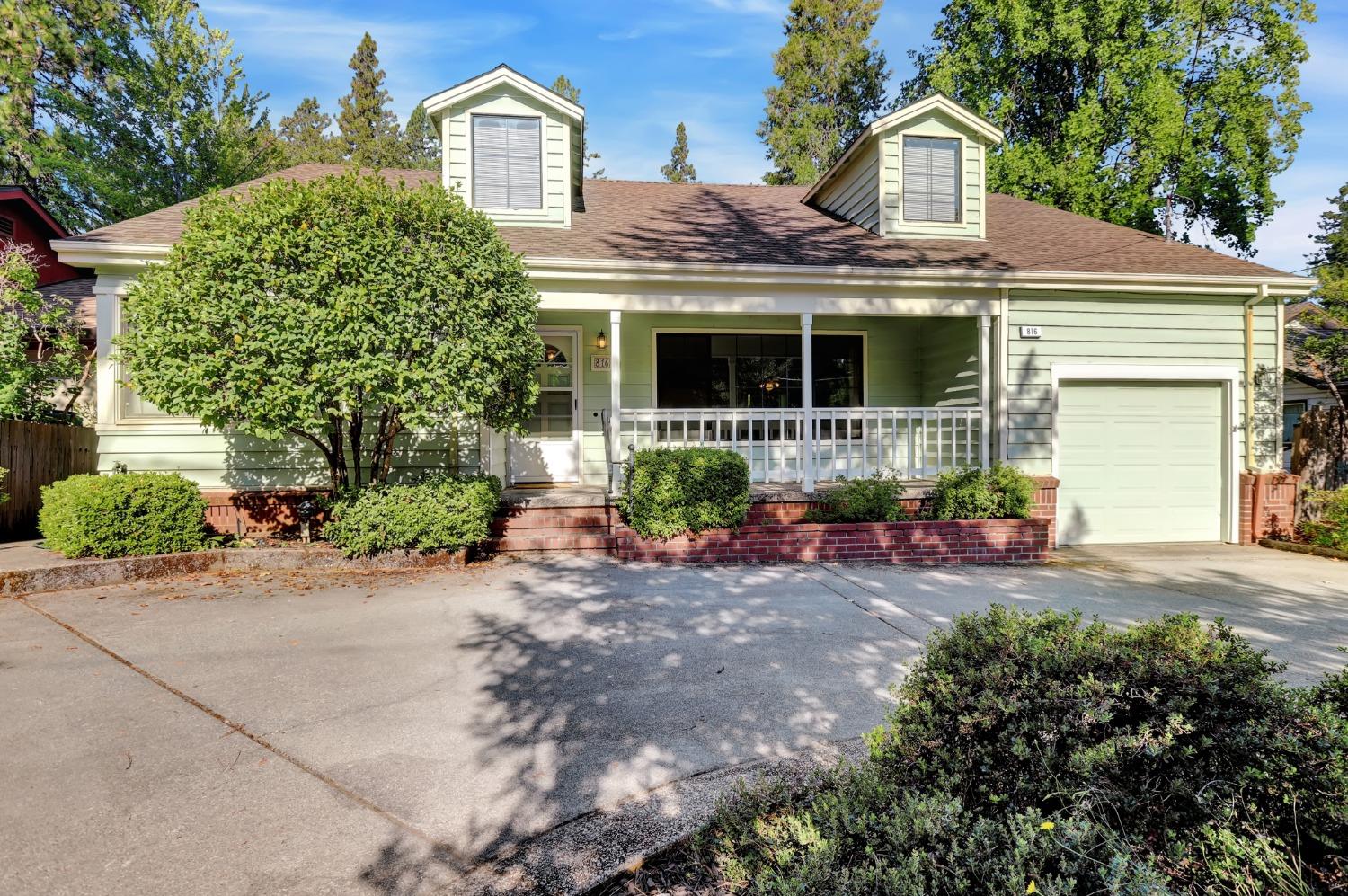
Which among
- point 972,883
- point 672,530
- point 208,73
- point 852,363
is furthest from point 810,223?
point 208,73

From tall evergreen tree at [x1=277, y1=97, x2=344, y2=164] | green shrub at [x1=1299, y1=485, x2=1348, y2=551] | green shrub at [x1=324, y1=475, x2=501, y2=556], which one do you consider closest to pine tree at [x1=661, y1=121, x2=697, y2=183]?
tall evergreen tree at [x1=277, y1=97, x2=344, y2=164]

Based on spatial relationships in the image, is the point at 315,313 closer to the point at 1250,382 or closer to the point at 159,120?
the point at 1250,382

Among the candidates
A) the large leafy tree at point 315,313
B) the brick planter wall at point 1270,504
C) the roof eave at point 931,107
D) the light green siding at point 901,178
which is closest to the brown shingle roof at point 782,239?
the light green siding at point 901,178

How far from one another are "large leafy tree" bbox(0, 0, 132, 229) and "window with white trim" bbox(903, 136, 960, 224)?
18.1 metres

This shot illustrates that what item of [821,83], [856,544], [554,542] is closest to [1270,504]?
[856,544]

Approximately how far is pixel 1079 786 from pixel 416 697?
303 centimetres

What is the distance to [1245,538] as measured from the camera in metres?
8.86

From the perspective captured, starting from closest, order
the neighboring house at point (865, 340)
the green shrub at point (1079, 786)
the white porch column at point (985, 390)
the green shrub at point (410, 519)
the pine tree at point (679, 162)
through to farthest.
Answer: the green shrub at point (1079, 786) < the green shrub at point (410, 519) < the neighboring house at point (865, 340) < the white porch column at point (985, 390) < the pine tree at point (679, 162)

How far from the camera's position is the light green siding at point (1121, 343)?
28.7 ft

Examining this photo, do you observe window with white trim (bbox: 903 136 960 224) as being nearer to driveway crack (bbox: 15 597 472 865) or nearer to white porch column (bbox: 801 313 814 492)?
white porch column (bbox: 801 313 814 492)

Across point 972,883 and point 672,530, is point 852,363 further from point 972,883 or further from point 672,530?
point 972,883

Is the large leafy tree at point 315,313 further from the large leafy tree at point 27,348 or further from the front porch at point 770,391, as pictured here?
the large leafy tree at point 27,348

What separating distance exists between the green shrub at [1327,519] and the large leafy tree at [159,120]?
2196cm

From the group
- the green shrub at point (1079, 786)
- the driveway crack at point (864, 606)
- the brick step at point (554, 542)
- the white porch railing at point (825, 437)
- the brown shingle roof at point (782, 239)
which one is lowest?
the driveway crack at point (864, 606)
